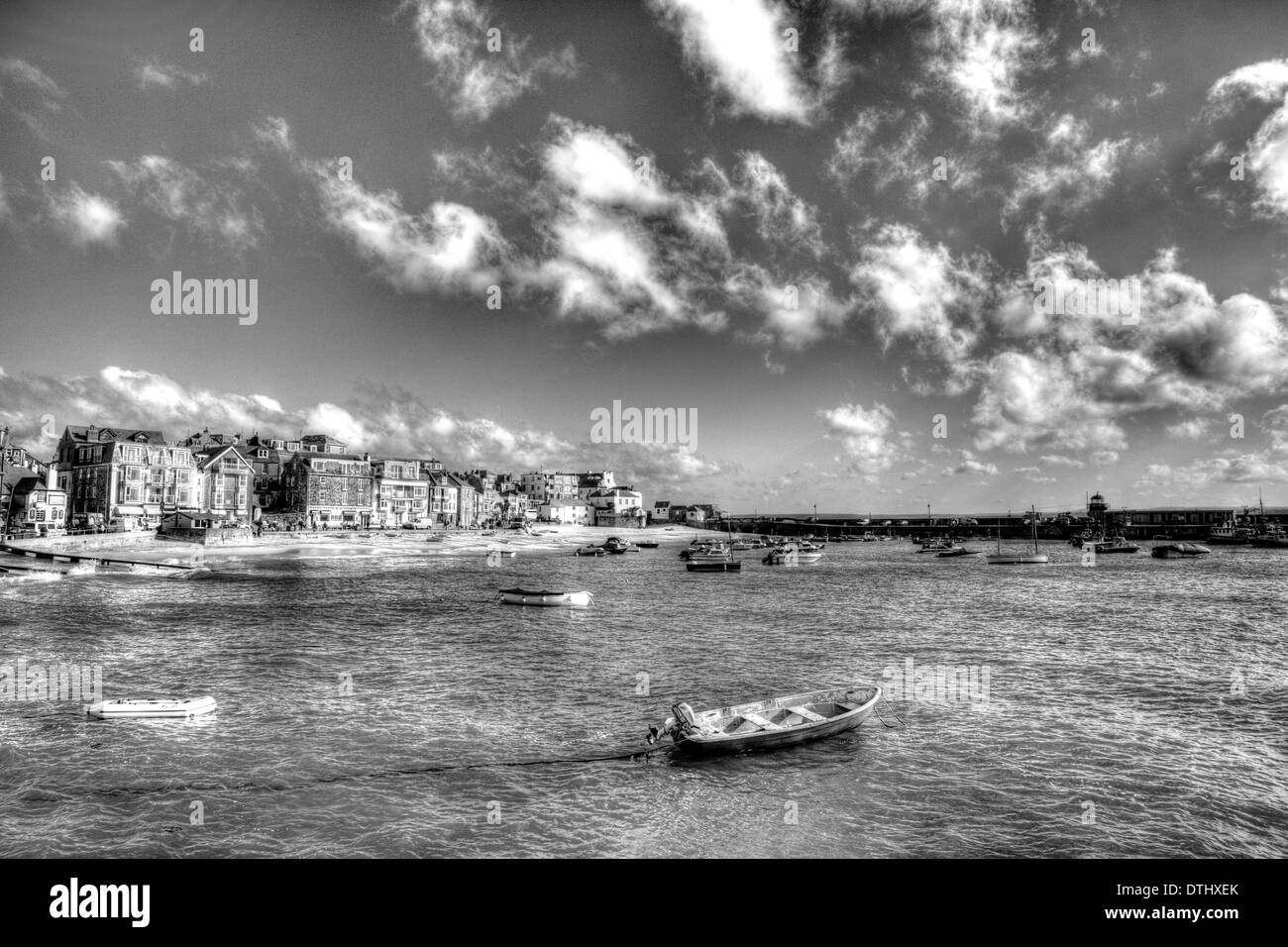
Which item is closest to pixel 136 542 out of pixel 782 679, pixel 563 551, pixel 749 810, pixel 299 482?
pixel 299 482

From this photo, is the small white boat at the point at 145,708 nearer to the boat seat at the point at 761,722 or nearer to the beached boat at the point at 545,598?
the boat seat at the point at 761,722

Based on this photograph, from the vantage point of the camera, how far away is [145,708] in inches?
827

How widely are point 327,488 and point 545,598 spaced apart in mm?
88024

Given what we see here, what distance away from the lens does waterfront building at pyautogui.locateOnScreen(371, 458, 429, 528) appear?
436 feet

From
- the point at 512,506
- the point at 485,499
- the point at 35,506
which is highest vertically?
the point at 485,499

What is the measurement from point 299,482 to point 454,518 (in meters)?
37.7

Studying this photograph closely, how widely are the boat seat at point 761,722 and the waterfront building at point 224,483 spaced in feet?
335

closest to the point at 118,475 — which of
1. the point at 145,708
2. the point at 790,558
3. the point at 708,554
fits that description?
the point at 708,554

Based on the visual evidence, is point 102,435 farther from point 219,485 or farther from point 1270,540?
point 1270,540

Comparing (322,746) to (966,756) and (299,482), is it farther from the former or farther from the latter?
(299,482)

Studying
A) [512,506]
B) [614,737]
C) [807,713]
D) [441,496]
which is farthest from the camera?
[512,506]

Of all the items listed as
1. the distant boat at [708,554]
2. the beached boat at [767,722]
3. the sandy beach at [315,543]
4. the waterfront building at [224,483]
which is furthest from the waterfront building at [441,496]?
the beached boat at [767,722]
